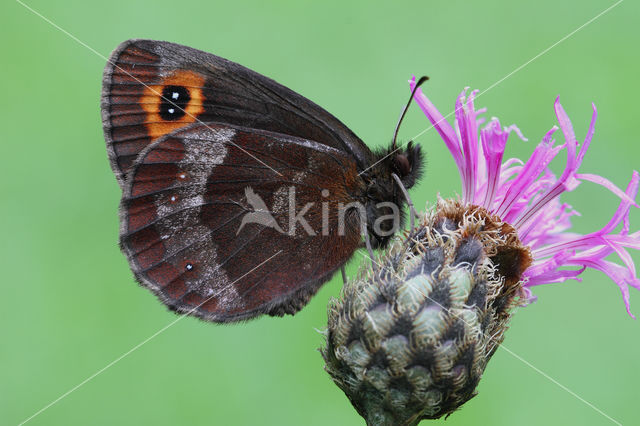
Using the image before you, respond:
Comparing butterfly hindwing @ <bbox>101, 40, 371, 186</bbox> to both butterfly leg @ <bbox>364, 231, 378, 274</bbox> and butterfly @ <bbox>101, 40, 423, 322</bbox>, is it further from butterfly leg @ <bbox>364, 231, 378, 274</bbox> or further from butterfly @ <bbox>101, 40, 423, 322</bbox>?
butterfly leg @ <bbox>364, 231, 378, 274</bbox>

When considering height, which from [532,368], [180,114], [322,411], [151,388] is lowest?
[532,368]

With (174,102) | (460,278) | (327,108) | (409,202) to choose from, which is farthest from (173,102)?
(327,108)

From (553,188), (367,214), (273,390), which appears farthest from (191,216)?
(273,390)

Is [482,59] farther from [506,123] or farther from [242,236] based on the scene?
[242,236]

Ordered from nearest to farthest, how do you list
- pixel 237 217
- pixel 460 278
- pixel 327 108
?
1. pixel 460 278
2. pixel 237 217
3. pixel 327 108

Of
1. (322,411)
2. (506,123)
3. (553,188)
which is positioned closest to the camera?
(553,188)

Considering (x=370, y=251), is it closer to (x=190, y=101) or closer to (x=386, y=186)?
(x=386, y=186)

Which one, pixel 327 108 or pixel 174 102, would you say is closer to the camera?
pixel 174 102

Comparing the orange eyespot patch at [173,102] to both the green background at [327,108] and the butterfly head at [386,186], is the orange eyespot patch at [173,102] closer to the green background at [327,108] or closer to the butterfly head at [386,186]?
the butterfly head at [386,186]
